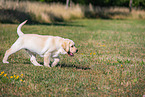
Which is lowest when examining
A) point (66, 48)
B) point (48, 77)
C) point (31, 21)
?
point (31, 21)

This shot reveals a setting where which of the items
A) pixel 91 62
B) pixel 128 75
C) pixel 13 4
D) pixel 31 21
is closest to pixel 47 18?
pixel 31 21

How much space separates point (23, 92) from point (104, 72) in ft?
6.61

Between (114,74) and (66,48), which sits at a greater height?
(66,48)

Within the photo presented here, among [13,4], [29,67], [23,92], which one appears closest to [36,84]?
[23,92]

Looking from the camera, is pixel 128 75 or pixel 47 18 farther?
pixel 47 18

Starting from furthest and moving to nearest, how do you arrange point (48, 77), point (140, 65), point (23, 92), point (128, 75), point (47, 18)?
point (47, 18) < point (140, 65) < point (128, 75) < point (48, 77) < point (23, 92)

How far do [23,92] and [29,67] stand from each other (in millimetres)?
1366

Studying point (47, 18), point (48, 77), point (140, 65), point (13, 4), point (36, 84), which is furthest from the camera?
point (47, 18)

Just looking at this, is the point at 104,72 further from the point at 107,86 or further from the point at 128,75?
the point at 107,86

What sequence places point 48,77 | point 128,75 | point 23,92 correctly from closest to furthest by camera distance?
point 23,92, point 48,77, point 128,75

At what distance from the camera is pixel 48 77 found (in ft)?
13.4

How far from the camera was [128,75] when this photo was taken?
4434 mm

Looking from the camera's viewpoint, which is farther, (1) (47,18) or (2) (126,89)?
(1) (47,18)

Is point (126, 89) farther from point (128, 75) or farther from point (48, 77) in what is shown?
point (48, 77)
